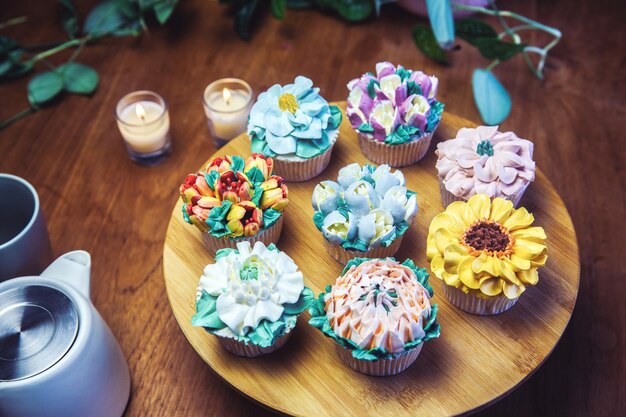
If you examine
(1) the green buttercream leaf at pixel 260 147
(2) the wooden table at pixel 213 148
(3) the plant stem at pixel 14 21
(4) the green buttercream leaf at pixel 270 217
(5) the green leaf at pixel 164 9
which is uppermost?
(1) the green buttercream leaf at pixel 260 147

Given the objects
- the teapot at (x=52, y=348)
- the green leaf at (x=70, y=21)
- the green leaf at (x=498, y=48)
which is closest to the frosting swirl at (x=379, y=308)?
the teapot at (x=52, y=348)

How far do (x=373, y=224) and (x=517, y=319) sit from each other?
0.24 metres

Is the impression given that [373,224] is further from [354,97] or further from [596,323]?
[596,323]

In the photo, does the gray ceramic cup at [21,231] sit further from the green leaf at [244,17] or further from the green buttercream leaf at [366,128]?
the green leaf at [244,17]

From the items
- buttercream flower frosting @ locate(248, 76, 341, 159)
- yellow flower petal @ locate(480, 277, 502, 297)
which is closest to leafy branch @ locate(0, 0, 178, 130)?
buttercream flower frosting @ locate(248, 76, 341, 159)

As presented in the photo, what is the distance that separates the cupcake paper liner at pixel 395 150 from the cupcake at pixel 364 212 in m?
0.10

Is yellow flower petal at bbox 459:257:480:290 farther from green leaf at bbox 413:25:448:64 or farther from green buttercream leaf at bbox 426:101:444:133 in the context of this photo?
green leaf at bbox 413:25:448:64

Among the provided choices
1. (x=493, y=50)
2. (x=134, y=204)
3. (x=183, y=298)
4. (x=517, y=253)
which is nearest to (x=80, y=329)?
(x=183, y=298)

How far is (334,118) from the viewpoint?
4.04ft

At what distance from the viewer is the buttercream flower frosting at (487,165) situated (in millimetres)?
1117

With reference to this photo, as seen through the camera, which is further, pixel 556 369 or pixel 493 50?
pixel 493 50

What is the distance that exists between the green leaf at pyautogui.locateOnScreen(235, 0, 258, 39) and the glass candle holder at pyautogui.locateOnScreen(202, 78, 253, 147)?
259 millimetres

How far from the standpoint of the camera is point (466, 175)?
3.74ft

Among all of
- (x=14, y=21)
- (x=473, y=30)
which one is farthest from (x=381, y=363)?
(x=14, y=21)
